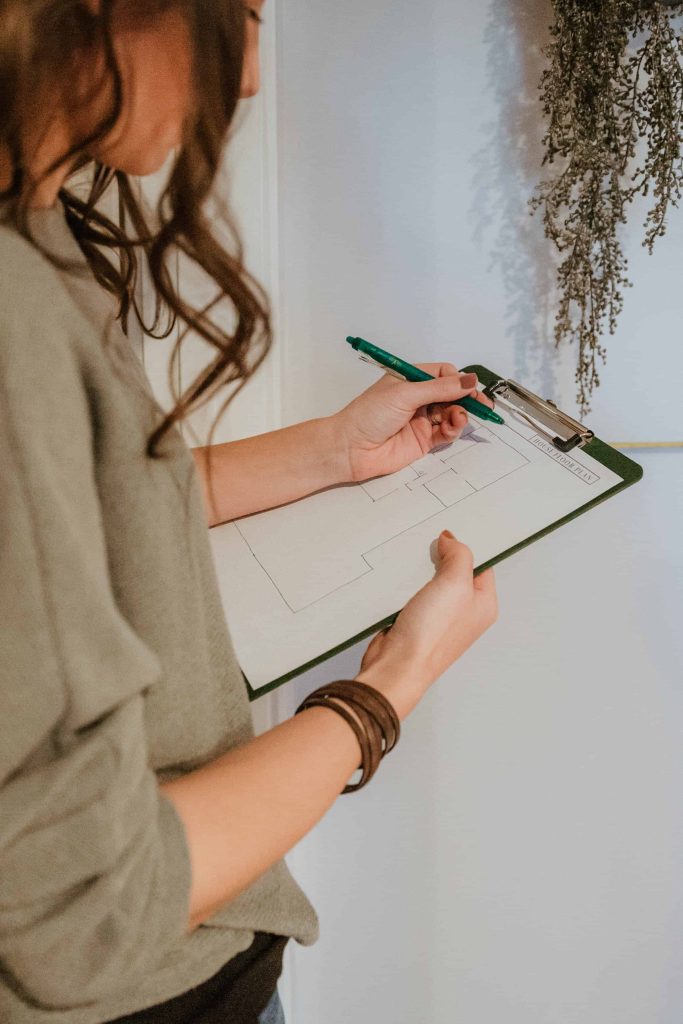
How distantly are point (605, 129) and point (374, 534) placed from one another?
1.65ft

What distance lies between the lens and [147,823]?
0.39m

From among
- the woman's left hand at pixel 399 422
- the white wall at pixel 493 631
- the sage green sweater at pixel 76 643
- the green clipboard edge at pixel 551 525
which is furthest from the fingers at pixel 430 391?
the sage green sweater at pixel 76 643

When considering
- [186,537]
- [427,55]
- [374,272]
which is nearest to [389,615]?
[186,537]

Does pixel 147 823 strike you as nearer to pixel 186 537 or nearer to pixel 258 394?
pixel 186 537

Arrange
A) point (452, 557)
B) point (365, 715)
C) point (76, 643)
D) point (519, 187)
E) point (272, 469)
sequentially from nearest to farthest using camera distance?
point (76, 643) → point (365, 715) → point (452, 557) → point (272, 469) → point (519, 187)

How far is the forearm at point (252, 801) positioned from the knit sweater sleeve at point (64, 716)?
0.08ft

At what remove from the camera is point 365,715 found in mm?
515

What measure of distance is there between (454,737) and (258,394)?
56 centimetres

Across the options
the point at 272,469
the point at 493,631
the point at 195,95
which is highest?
the point at 195,95

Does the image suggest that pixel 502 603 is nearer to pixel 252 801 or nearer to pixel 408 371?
pixel 408 371

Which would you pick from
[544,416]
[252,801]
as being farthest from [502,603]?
[252,801]

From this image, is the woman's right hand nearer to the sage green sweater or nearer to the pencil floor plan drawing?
the pencil floor plan drawing

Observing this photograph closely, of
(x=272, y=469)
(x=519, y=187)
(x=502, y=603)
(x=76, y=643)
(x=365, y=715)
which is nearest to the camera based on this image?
(x=76, y=643)

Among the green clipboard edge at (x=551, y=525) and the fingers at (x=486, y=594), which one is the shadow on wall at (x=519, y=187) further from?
the fingers at (x=486, y=594)
